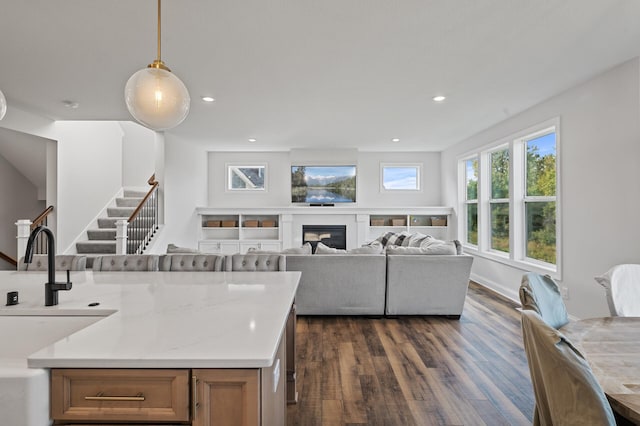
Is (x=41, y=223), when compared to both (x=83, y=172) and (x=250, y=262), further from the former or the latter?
(x=250, y=262)

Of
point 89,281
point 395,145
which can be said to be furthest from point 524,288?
point 395,145

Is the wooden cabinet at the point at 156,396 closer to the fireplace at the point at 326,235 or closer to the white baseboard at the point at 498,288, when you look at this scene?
the white baseboard at the point at 498,288

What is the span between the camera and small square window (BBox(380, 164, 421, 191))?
310 inches

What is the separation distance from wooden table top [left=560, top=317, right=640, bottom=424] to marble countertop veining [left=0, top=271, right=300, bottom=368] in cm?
98

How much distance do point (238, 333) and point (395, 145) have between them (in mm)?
6603

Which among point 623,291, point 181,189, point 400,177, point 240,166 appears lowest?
point 623,291

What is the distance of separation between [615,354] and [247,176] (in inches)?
287

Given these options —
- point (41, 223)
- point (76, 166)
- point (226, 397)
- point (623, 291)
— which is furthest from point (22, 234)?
point (623, 291)

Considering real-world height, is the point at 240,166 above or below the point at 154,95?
above

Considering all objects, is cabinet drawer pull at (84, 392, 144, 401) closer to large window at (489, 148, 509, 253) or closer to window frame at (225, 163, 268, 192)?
large window at (489, 148, 509, 253)

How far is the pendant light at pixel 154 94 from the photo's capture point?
1752mm

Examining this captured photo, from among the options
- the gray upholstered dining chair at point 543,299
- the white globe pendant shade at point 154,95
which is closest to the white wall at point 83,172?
the white globe pendant shade at point 154,95

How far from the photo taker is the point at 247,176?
25.9ft

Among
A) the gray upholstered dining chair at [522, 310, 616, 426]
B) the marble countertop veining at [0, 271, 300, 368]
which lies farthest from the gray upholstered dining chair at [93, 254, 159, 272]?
the gray upholstered dining chair at [522, 310, 616, 426]
